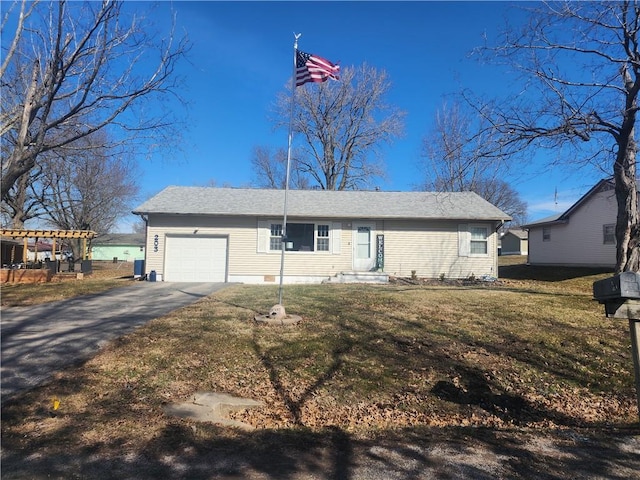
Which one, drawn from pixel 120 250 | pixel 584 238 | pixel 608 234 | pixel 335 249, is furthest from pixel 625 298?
pixel 120 250

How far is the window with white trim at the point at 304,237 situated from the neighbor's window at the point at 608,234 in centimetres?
1360

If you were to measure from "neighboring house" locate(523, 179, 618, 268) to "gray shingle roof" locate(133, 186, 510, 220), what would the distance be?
6047mm

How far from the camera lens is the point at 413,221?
17859mm

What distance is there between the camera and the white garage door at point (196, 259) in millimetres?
17297

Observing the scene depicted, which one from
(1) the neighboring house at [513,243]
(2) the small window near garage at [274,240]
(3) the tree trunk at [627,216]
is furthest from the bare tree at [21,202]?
(1) the neighboring house at [513,243]

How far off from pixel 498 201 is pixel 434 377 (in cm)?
4549

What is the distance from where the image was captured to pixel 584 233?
22.2 metres

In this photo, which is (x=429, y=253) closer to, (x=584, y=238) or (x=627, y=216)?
(x=627, y=216)

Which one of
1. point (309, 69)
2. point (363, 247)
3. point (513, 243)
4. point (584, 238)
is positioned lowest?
point (363, 247)

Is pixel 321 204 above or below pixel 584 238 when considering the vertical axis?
above

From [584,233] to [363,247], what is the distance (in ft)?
41.9

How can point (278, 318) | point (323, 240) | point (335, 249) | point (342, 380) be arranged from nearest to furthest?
point (342, 380) < point (278, 318) < point (335, 249) < point (323, 240)

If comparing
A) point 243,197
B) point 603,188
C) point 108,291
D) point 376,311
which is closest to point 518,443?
point 376,311

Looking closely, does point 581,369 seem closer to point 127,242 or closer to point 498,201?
point 498,201
